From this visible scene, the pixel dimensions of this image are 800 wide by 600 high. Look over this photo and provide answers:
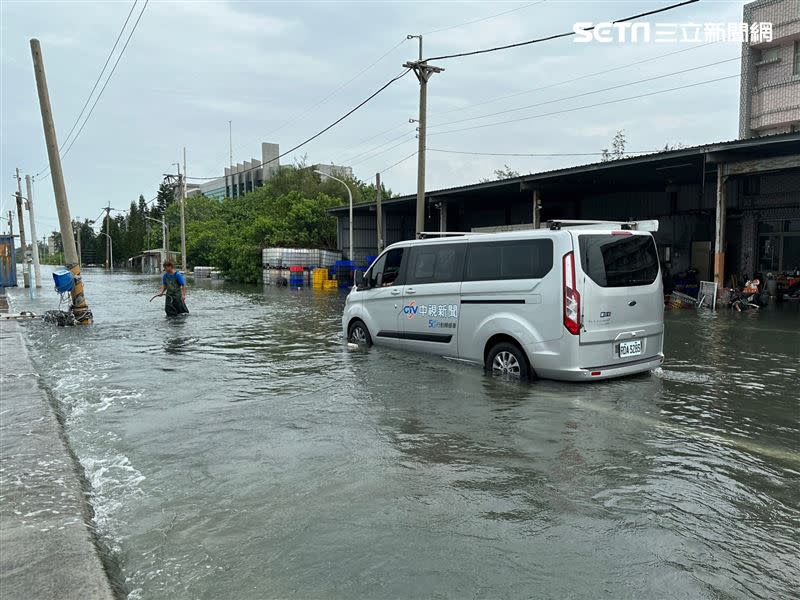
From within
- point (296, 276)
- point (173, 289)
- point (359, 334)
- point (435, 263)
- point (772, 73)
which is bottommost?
point (359, 334)

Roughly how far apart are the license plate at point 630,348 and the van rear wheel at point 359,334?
445cm

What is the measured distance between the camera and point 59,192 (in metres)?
16.3

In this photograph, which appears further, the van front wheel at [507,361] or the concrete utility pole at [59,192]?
the concrete utility pole at [59,192]

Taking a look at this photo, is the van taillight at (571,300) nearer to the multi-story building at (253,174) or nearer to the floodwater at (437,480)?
the floodwater at (437,480)

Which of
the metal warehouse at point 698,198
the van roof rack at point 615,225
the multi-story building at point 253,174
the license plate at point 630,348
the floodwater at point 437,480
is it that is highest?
the multi-story building at point 253,174

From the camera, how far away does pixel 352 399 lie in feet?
24.5

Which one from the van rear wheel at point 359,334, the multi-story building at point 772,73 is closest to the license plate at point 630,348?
the van rear wheel at point 359,334

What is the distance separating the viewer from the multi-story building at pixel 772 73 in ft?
90.5

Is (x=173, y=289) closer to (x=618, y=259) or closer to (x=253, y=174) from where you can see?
(x=618, y=259)

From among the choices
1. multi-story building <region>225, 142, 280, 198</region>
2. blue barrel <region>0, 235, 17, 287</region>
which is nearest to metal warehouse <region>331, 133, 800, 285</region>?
blue barrel <region>0, 235, 17, 287</region>

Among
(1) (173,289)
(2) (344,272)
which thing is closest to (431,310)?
(1) (173,289)

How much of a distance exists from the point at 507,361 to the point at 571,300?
126cm

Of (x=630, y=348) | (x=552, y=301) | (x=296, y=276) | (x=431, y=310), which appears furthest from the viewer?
(x=296, y=276)

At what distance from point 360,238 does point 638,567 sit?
40.9m
